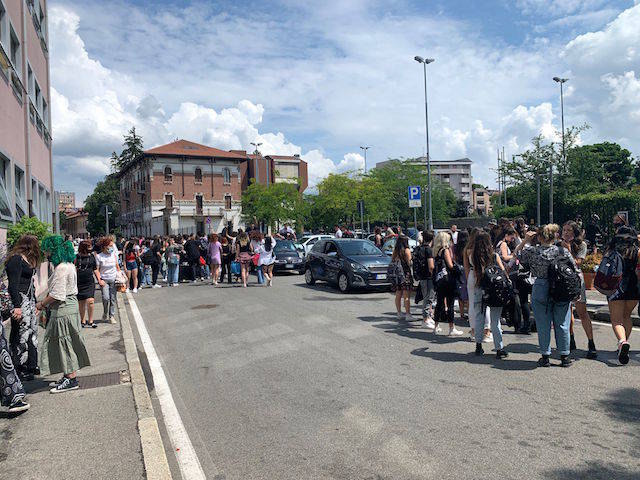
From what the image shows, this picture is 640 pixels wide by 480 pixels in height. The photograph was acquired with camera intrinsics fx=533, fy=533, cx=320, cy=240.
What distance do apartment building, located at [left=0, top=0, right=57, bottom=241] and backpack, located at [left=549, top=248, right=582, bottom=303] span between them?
13.1 metres

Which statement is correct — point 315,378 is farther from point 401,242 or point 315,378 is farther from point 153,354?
point 401,242

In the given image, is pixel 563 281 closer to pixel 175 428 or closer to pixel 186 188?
pixel 175 428

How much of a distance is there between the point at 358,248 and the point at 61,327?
10929mm

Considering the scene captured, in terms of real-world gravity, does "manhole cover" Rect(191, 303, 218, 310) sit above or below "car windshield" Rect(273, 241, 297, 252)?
below

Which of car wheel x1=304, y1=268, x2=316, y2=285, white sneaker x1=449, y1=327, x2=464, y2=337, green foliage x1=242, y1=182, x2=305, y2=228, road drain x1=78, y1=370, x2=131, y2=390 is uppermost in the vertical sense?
green foliage x1=242, y1=182, x2=305, y2=228

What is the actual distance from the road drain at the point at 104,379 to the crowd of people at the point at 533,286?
15.3 ft

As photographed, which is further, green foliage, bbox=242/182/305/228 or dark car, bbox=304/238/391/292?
green foliage, bbox=242/182/305/228

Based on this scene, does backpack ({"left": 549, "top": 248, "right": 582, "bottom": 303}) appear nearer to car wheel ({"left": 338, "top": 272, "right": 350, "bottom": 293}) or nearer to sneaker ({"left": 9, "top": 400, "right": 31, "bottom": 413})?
sneaker ({"left": 9, "top": 400, "right": 31, "bottom": 413})

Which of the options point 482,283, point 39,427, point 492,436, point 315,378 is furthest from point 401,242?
point 39,427

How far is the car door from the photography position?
51.4 ft

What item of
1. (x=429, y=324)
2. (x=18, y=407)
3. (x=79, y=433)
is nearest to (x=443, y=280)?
(x=429, y=324)

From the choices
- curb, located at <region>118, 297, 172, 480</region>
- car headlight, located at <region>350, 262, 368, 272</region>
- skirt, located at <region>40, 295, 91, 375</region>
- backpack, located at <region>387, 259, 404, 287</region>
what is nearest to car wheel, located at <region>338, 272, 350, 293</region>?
car headlight, located at <region>350, 262, 368, 272</region>

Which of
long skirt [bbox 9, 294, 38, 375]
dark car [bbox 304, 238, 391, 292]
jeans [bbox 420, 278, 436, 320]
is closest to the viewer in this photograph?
long skirt [bbox 9, 294, 38, 375]

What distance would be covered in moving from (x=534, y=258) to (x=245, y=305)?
7867 mm
